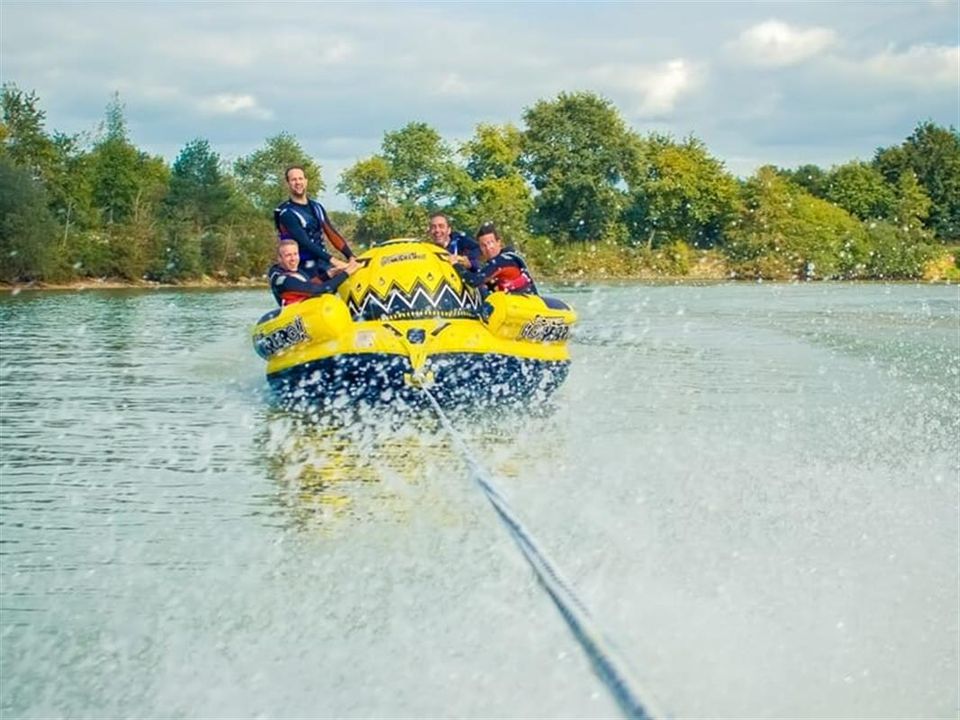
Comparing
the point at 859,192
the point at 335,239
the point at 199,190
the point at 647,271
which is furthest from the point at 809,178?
the point at 335,239

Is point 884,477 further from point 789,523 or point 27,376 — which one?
point 27,376

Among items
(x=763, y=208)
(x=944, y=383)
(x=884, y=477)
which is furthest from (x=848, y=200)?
(x=884, y=477)

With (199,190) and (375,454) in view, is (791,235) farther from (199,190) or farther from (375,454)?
(375,454)

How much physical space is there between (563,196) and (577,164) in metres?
1.53

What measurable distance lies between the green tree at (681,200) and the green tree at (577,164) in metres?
0.97

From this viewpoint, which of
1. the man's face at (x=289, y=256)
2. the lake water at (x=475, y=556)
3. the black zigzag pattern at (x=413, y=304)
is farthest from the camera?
the man's face at (x=289, y=256)

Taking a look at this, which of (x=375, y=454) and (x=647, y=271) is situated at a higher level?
(x=375, y=454)

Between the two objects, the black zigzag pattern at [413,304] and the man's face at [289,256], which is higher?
the man's face at [289,256]

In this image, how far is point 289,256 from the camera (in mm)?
9523

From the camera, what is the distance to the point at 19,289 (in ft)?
101

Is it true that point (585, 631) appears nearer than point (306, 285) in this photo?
Yes

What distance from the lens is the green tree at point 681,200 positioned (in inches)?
2073

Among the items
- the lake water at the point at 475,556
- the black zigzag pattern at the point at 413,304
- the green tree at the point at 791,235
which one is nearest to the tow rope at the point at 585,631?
the lake water at the point at 475,556

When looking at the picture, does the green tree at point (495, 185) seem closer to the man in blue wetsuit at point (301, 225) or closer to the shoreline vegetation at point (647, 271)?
the shoreline vegetation at point (647, 271)
